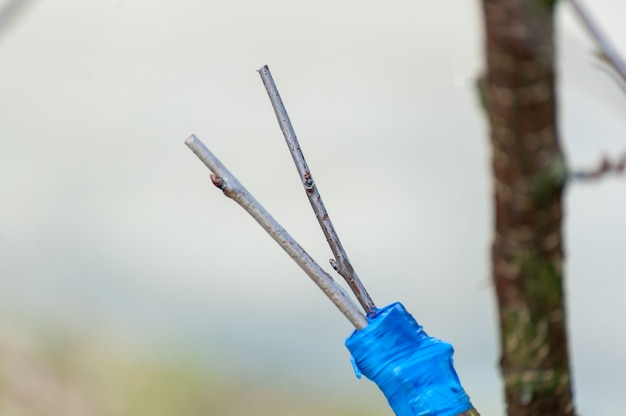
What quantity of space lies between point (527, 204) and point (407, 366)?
0.71 ft

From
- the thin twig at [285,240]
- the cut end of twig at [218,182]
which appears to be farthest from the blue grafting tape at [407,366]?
the cut end of twig at [218,182]

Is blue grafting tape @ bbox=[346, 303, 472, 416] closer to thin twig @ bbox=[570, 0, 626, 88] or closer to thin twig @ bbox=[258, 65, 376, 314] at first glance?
thin twig @ bbox=[258, 65, 376, 314]

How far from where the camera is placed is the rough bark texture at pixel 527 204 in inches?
18.6

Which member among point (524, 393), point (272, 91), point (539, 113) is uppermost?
point (272, 91)

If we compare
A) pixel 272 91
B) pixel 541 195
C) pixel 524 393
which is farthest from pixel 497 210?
pixel 272 91

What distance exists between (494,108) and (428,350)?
0.84ft

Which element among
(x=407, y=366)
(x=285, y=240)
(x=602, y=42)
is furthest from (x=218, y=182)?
(x=602, y=42)

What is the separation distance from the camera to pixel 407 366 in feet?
2.20

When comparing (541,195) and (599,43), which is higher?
(599,43)

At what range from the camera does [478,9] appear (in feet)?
1.60

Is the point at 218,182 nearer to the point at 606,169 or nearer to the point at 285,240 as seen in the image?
the point at 285,240

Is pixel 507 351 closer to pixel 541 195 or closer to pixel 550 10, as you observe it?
pixel 541 195

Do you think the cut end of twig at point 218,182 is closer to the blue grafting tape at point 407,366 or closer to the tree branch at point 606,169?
the blue grafting tape at point 407,366

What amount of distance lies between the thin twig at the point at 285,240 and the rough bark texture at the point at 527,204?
6.1 inches
